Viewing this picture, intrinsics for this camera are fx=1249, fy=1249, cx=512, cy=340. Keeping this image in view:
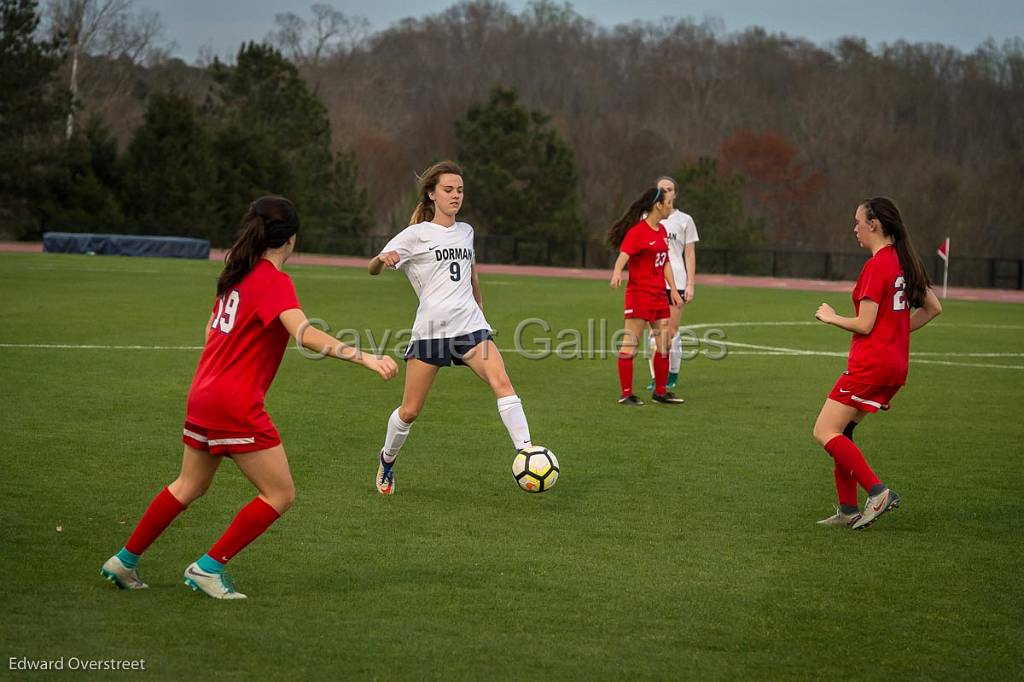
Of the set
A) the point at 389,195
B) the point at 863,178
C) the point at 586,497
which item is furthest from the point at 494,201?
the point at 586,497

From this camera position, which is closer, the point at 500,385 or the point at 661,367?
the point at 500,385

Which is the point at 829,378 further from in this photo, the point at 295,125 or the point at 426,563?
the point at 295,125

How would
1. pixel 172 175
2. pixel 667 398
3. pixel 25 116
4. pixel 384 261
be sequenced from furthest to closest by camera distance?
pixel 172 175, pixel 25 116, pixel 667 398, pixel 384 261

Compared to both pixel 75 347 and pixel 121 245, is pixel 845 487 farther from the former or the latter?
pixel 121 245

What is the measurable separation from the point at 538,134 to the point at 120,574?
168 feet

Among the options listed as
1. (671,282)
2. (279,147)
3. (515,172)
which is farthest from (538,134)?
(671,282)

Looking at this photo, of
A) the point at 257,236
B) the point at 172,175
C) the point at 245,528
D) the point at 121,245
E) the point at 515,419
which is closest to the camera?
the point at 257,236

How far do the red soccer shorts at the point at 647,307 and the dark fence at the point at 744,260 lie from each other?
118 ft

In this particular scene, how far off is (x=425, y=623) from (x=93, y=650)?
141 cm

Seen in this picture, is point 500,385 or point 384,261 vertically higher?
point 384,261

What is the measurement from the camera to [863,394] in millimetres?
7438

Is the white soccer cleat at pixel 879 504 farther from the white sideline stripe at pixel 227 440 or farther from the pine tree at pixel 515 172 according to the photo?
the pine tree at pixel 515 172

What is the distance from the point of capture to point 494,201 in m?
56.0

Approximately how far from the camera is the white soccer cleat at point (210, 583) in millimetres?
5797
